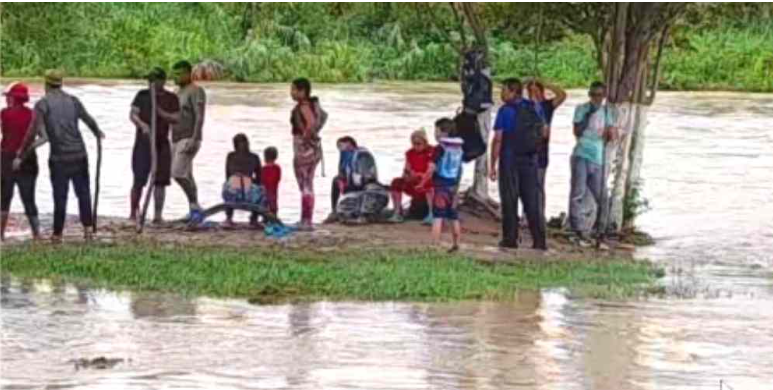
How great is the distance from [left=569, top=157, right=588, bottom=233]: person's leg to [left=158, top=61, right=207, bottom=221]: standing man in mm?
3349

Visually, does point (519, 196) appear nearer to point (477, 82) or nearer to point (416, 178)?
point (416, 178)

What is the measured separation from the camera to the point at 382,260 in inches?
581

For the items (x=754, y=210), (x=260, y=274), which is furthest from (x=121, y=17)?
(x=260, y=274)

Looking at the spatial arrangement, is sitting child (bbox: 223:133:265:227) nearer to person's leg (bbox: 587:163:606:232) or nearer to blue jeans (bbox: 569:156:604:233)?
blue jeans (bbox: 569:156:604:233)

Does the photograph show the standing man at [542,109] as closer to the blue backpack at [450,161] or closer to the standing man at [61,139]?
the blue backpack at [450,161]

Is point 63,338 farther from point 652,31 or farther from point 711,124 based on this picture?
point 711,124

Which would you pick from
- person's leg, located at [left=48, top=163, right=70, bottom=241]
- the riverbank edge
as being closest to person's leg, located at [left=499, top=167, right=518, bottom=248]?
person's leg, located at [left=48, top=163, right=70, bottom=241]

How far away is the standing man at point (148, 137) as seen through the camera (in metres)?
16.2

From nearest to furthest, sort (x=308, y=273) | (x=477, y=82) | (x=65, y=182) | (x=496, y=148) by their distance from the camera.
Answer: (x=308, y=273), (x=65, y=182), (x=496, y=148), (x=477, y=82)

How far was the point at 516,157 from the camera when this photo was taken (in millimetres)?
15734

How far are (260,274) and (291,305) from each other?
41.5 inches

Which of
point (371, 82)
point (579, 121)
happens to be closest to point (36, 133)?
point (579, 121)

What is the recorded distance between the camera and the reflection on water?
9.85 meters

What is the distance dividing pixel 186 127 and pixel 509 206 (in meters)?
2.85
